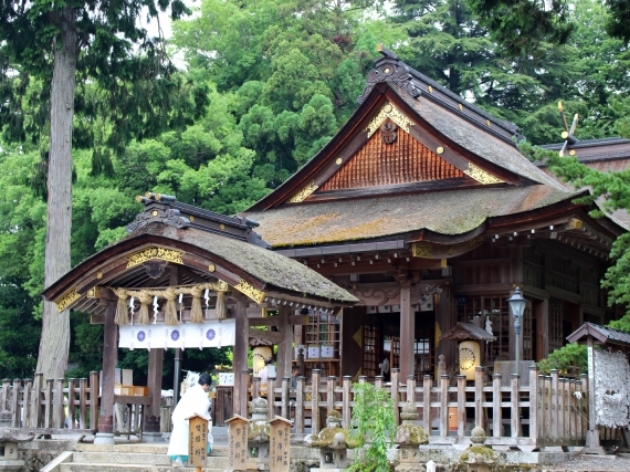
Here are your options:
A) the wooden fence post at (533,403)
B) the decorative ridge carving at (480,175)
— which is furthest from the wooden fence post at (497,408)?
the decorative ridge carving at (480,175)

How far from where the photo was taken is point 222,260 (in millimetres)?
14969

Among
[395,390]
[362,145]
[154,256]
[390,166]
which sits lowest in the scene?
[395,390]

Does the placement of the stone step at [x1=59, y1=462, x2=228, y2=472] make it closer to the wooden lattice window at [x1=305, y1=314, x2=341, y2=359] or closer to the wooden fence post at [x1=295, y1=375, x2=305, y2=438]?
the wooden fence post at [x1=295, y1=375, x2=305, y2=438]

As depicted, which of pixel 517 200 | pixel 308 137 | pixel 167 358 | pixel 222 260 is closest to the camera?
pixel 222 260

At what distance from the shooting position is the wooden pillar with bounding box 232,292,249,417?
15094 millimetres

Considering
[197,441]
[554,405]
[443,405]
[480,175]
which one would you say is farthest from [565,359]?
[480,175]

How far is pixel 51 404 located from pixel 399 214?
313 inches

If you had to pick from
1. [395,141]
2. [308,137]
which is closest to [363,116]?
[395,141]

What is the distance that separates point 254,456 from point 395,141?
10.2m

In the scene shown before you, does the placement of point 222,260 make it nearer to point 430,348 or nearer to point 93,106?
point 430,348

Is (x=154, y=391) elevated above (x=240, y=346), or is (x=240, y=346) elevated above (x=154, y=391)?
(x=240, y=346)

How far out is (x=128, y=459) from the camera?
1489 centimetres

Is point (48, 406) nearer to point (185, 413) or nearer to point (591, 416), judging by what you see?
point (185, 413)

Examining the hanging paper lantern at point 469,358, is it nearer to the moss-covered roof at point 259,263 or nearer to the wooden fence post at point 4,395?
the moss-covered roof at point 259,263
